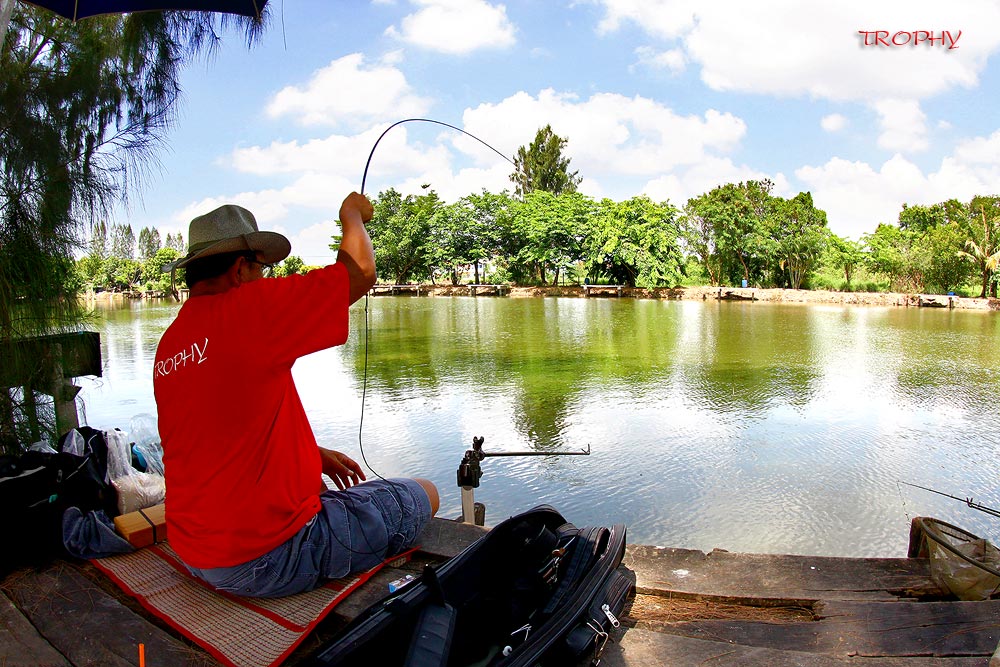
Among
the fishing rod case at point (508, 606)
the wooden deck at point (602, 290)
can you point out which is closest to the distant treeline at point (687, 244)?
the wooden deck at point (602, 290)

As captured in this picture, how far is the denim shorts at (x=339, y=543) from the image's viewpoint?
1.58 meters

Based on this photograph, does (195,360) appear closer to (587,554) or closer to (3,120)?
(587,554)

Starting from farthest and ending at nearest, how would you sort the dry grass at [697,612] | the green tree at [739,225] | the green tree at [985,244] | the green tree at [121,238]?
1. the green tree at [739,225]
2. the green tree at [985,244]
3. the green tree at [121,238]
4. the dry grass at [697,612]

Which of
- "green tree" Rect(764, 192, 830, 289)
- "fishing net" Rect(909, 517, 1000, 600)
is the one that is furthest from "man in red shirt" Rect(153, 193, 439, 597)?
"green tree" Rect(764, 192, 830, 289)

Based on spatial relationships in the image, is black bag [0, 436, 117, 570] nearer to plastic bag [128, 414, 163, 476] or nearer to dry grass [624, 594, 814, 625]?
plastic bag [128, 414, 163, 476]

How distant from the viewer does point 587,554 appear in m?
1.62

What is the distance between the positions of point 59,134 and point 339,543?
277 centimetres

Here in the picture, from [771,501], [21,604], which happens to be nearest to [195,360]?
[21,604]

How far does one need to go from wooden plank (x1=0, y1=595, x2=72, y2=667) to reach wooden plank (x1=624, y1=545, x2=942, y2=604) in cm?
145

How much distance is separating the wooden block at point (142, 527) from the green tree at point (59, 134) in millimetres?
1389

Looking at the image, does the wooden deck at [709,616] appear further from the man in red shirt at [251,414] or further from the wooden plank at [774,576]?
the man in red shirt at [251,414]

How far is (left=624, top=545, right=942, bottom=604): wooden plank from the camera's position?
6.24 ft

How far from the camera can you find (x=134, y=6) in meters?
2.12

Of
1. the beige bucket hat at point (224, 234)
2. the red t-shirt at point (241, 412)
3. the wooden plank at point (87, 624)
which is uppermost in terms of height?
the beige bucket hat at point (224, 234)
